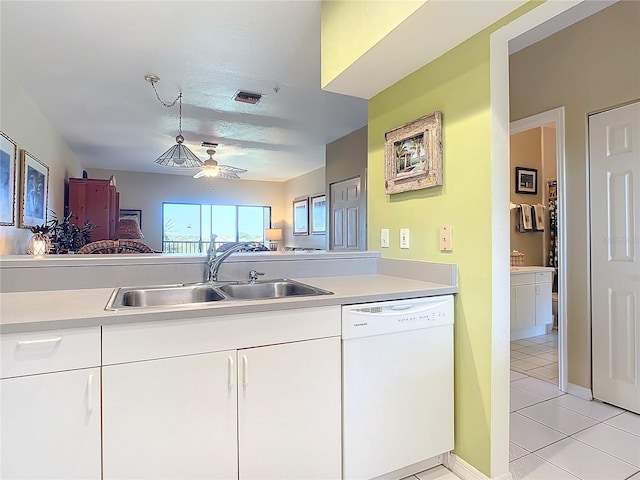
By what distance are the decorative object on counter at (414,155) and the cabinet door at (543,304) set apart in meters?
2.80

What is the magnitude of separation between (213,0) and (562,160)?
255 cm

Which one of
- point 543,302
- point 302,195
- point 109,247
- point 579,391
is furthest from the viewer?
point 302,195

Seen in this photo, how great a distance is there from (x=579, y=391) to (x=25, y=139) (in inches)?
205

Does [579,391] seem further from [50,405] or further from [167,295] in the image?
[50,405]

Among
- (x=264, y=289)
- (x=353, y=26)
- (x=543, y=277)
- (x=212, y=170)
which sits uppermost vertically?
(x=353, y=26)

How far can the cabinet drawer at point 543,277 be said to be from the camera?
391 centimetres

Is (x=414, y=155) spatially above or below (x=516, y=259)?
above

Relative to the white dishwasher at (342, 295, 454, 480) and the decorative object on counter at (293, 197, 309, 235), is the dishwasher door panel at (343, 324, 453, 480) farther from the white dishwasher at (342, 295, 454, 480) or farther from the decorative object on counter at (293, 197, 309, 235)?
the decorative object on counter at (293, 197, 309, 235)

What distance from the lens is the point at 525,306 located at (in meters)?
3.83

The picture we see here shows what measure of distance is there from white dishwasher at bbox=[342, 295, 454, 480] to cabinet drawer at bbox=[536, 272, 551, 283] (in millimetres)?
2791

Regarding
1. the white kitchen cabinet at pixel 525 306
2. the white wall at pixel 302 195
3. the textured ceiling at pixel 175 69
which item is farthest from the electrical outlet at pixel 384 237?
the white wall at pixel 302 195

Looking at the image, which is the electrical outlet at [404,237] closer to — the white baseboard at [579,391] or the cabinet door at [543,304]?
the white baseboard at [579,391]

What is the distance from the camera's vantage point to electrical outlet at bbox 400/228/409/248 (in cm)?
206

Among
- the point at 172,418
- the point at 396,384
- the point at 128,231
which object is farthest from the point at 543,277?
the point at 128,231
